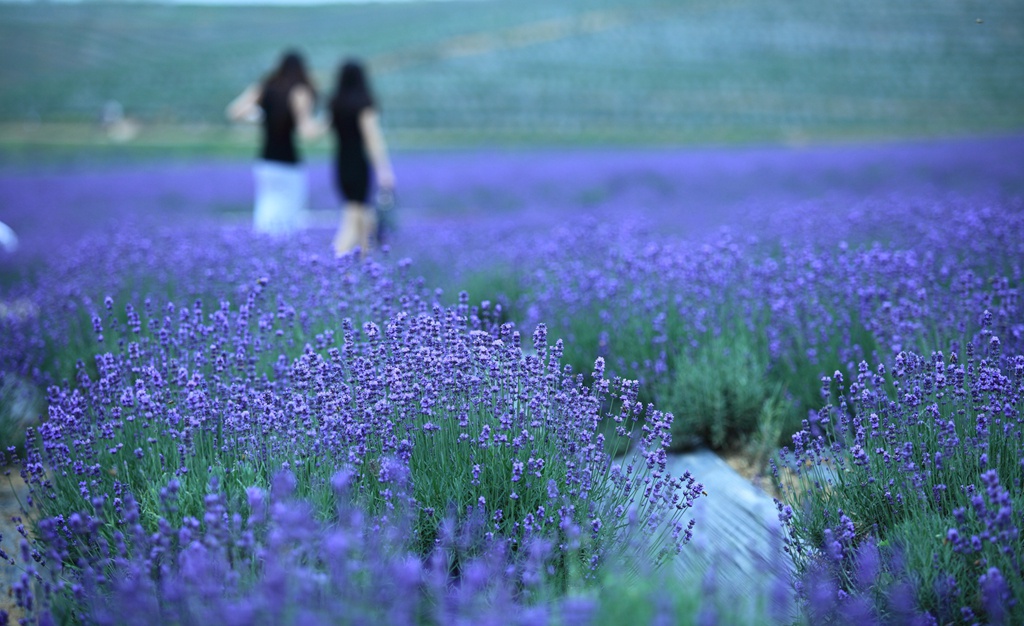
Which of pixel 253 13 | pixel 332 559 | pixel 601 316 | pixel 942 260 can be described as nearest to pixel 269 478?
pixel 332 559

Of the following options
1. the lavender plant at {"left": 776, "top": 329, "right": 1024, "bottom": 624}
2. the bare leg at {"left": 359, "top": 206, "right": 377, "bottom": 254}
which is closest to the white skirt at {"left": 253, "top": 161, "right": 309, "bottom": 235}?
the bare leg at {"left": 359, "top": 206, "right": 377, "bottom": 254}

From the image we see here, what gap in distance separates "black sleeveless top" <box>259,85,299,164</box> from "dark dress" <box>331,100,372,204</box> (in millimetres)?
399

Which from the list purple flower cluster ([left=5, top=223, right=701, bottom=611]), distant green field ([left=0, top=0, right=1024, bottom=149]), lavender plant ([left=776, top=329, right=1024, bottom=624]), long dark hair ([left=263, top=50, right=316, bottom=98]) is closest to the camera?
lavender plant ([left=776, top=329, right=1024, bottom=624])

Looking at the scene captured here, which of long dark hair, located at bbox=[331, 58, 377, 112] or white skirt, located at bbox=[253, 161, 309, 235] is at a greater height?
long dark hair, located at bbox=[331, 58, 377, 112]

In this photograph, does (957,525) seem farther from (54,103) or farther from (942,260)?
(54,103)

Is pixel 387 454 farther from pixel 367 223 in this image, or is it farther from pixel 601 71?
pixel 601 71

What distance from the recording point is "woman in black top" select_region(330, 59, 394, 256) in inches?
289

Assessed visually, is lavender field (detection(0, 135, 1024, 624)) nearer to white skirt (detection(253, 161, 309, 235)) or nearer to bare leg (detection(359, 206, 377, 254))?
bare leg (detection(359, 206, 377, 254))

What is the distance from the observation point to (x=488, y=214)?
36.4 ft

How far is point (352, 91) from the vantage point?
292 inches

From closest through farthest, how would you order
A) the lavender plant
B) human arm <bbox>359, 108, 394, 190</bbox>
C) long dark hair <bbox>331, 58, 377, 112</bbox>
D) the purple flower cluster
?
the lavender plant, the purple flower cluster, human arm <bbox>359, 108, 394, 190</bbox>, long dark hair <bbox>331, 58, 377, 112</bbox>

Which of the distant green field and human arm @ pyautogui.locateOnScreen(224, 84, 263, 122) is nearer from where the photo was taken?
human arm @ pyautogui.locateOnScreen(224, 84, 263, 122)

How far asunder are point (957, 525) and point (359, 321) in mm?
2337

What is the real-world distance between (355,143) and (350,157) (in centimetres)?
15
